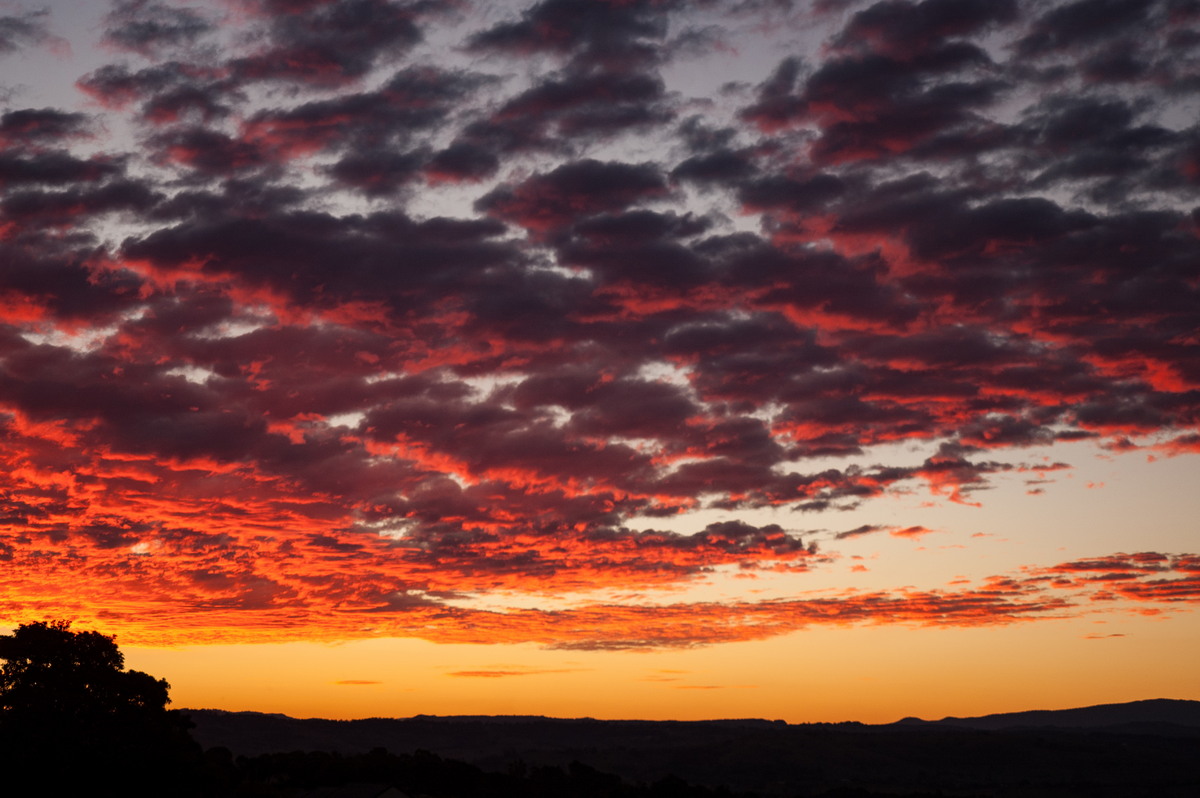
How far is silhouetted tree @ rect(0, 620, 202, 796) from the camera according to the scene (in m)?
60.0

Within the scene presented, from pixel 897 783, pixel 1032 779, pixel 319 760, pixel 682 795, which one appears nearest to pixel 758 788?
pixel 897 783

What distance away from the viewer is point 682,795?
100875 mm

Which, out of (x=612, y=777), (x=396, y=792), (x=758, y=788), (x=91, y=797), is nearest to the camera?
(x=91, y=797)

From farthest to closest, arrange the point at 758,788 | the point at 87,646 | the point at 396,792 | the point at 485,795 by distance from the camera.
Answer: the point at 758,788, the point at 485,795, the point at 396,792, the point at 87,646

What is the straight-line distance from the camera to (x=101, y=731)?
62.5m

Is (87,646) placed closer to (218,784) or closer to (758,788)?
(218,784)

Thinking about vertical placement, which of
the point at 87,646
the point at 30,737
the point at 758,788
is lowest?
the point at 758,788

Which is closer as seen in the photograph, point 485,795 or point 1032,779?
point 485,795

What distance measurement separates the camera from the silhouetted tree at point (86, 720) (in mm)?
60031

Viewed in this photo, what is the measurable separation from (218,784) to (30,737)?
11.9m

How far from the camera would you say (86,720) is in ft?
207

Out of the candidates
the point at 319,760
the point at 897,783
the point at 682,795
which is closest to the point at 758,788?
the point at 897,783

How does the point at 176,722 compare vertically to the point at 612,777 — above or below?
above

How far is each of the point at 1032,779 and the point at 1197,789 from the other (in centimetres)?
3553
